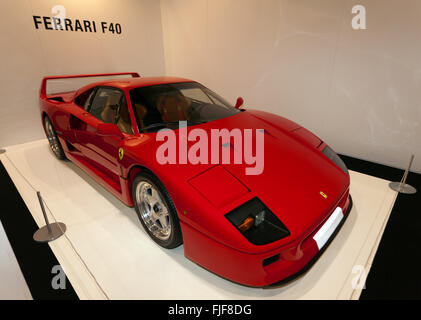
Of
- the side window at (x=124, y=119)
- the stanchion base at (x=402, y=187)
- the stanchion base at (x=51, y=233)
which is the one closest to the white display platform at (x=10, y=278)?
the stanchion base at (x=51, y=233)

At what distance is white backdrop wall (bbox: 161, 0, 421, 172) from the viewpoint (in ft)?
8.25

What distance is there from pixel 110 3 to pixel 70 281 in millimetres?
4400

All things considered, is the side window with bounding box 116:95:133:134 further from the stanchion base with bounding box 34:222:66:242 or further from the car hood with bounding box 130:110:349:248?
the stanchion base with bounding box 34:222:66:242

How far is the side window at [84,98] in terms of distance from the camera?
2.23 metres

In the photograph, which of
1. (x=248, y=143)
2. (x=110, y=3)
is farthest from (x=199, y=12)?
(x=248, y=143)

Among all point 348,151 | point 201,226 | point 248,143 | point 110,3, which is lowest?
point 348,151

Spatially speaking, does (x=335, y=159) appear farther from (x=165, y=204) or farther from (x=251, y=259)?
(x=165, y=204)

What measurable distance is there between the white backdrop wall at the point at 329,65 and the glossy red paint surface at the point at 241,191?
4.91 ft

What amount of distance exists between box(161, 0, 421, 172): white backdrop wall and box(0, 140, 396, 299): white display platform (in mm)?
805

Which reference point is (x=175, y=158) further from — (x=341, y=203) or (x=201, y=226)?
(x=341, y=203)

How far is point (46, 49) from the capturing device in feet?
11.5

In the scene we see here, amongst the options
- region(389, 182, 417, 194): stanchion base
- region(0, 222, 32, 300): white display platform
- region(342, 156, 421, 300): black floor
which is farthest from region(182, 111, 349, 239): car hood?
region(0, 222, 32, 300): white display platform

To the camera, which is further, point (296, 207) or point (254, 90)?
point (254, 90)

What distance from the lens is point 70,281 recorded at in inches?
55.9
